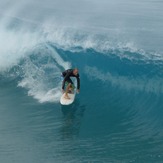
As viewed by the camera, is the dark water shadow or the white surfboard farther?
the white surfboard

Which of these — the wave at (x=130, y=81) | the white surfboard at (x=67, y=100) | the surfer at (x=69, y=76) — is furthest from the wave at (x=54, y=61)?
the surfer at (x=69, y=76)

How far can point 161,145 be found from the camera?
11.4 meters

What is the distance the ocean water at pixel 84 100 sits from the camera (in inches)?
444

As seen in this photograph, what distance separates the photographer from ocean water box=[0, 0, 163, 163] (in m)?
11.3

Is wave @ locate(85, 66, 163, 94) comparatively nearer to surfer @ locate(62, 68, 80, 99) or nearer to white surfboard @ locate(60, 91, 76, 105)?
white surfboard @ locate(60, 91, 76, 105)

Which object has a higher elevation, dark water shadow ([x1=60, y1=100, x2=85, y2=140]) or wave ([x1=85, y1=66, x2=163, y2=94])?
wave ([x1=85, y1=66, x2=163, y2=94])

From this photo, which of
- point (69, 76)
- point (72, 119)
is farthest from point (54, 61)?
point (72, 119)

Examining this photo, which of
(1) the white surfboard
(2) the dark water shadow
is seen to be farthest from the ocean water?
(1) the white surfboard

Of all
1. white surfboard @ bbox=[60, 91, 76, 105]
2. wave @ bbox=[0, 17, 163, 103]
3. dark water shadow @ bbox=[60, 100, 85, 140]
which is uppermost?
wave @ bbox=[0, 17, 163, 103]

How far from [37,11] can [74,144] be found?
29.2 m

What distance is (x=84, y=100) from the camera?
15117 millimetres

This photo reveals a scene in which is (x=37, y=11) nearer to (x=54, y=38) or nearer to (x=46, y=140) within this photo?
(x=54, y=38)

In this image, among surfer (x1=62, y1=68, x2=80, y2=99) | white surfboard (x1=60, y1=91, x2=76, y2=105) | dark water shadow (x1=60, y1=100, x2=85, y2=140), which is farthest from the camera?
white surfboard (x1=60, y1=91, x2=76, y2=105)

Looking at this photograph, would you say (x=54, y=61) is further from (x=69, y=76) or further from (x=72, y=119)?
(x=72, y=119)
